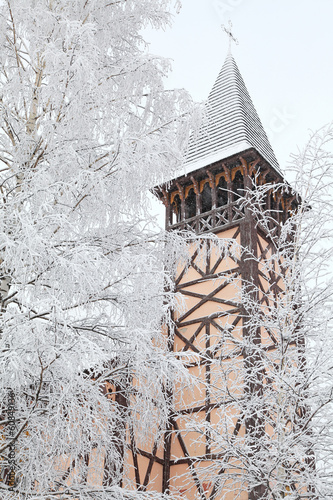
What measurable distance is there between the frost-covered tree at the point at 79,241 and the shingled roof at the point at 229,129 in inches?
201

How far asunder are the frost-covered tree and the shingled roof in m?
5.12

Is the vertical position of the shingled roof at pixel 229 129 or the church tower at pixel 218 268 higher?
the shingled roof at pixel 229 129

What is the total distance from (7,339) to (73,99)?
2292 millimetres

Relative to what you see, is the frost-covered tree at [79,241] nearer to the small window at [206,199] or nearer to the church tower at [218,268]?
the church tower at [218,268]

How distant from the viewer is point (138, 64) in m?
5.56

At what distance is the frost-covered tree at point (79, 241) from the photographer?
4176mm

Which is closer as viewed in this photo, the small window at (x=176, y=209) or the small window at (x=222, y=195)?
the small window at (x=222, y=195)

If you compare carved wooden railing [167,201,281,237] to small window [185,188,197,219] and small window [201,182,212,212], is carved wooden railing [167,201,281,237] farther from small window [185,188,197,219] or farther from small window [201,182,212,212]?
small window [201,182,212,212]

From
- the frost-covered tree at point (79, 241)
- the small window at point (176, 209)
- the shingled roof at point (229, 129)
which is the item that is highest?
the shingled roof at point (229, 129)

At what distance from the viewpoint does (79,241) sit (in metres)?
4.68

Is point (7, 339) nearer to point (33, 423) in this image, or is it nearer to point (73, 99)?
point (33, 423)

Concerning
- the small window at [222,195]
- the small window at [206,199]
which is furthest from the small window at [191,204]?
the small window at [222,195]

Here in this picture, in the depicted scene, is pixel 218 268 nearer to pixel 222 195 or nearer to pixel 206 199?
pixel 222 195

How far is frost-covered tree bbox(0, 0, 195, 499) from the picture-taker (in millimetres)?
4176
